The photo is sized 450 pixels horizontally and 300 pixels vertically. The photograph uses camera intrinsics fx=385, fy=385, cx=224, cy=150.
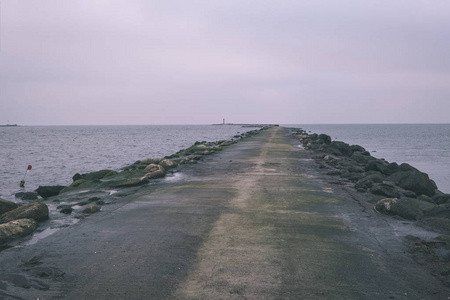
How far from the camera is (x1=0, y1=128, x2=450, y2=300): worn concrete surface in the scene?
14.5 feet

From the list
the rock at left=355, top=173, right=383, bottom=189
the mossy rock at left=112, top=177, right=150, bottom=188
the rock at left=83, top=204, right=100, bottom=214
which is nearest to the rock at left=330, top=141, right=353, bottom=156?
the rock at left=355, top=173, right=383, bottom=189

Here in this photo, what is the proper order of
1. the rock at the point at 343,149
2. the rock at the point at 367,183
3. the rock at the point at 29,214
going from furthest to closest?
1. the rock at the point at 343,149
2. the rock at the point at 367,183
3. the rock at the point at 29,214

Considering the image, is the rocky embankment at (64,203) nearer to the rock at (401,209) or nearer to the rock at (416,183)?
the rock at (401,209)

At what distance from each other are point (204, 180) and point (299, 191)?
3.67 metres

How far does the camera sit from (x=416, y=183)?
13.0 meters

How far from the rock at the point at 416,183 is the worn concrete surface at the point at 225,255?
14.9 ft

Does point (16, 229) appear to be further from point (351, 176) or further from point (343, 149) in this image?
point (343, 149)

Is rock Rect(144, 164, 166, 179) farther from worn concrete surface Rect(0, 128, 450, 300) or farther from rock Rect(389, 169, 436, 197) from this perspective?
rock Rect(389, 169, 436, 197)

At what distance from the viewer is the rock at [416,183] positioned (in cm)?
1280

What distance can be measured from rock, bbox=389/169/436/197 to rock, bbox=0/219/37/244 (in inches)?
452

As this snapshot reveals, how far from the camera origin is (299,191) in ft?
35.3

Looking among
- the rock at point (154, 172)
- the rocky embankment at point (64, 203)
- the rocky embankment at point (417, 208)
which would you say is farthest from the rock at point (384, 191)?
the rock at point (154, 172)

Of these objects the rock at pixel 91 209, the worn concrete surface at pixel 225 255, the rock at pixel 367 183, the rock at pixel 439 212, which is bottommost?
the rock at pixel 91 209

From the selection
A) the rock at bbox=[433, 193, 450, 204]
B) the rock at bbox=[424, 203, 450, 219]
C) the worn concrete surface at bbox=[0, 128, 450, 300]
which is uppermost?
the rock at bbox=[424, 203, 450, 219]
